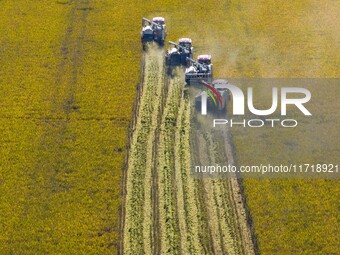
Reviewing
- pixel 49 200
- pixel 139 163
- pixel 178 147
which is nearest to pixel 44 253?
pixel 49 200

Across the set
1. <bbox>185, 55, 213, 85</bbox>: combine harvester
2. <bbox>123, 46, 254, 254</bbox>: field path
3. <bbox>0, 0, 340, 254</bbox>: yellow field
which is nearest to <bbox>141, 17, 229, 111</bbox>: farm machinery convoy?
<bbox>185, 55, 213, 85</bbox>: combine harvester

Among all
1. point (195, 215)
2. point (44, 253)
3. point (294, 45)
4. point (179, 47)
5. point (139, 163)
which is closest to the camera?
point (44, 253)

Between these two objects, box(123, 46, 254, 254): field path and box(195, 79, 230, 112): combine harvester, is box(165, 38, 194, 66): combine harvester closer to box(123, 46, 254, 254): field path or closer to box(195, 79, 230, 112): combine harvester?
A: box(123, 46, 254, 254): field path

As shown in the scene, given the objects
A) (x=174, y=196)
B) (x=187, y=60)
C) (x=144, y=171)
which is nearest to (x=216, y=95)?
(x=187, y=60)

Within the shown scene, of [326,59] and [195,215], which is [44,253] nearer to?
[195,215]

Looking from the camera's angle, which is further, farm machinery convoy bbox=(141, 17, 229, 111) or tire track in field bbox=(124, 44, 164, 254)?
farm machinery convoy bbox=(141, 17, 229, 111)

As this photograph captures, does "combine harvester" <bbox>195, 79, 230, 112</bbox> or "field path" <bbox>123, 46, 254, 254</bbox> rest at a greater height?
"combine harvester" <bbox>195, 79, 230, 112</bbox>
